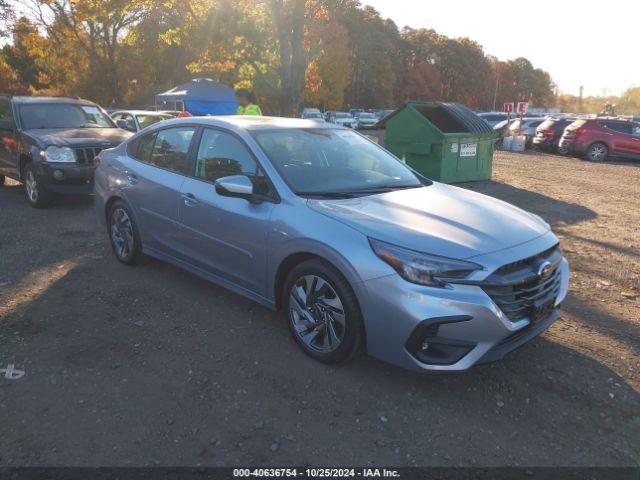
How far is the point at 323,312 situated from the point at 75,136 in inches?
253

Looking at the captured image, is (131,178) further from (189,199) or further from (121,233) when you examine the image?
(189,199)

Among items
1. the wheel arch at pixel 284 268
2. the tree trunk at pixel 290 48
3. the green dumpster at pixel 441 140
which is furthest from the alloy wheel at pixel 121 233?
the tree trunk at pixel 290 48

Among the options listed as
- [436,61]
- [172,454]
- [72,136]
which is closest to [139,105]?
[72,136]

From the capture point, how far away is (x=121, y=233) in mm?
5387

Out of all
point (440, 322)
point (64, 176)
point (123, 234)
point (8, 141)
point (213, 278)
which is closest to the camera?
point (440, 322)

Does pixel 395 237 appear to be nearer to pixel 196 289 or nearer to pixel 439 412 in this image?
pixel 439 412

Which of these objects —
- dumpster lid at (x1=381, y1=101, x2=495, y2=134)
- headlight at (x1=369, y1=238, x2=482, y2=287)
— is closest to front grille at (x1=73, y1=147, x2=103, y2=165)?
dumpster lid at (x1=381, y1=101, x2=495, y2=134)

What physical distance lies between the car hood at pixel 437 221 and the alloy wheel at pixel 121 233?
2.54 m

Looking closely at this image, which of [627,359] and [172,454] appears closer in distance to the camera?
[172,454]

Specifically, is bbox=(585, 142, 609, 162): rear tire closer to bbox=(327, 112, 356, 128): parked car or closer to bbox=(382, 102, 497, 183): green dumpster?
bbox=(382, 102, 497, 183): green dumpster

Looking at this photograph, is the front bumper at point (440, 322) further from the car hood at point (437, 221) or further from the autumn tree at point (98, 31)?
the autumn tree at point (98, 31)

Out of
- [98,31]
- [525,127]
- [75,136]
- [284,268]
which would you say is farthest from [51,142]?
[98,31]

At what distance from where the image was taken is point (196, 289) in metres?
4.89

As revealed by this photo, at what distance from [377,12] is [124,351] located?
234 feet
